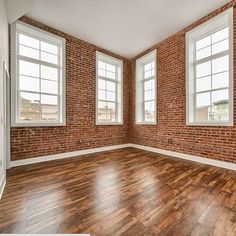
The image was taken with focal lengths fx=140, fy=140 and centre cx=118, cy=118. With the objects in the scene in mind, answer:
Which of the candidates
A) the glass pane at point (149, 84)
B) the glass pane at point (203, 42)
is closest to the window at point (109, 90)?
the glass pane at point (149, 84)

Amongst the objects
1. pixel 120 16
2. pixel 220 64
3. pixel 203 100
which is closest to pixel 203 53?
pixel 220 64

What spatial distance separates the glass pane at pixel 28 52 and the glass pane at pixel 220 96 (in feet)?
15.7

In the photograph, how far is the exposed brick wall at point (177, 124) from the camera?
328 cm

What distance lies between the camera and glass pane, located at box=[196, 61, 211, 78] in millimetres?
3691

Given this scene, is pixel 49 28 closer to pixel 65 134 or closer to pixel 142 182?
pixel 65 134

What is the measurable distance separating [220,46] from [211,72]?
0.63 metres

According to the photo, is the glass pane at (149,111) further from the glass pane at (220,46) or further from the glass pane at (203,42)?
the glass pane at (220,46)

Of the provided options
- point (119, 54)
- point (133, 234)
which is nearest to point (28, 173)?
point (133, 234)

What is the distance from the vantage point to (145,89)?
18.5 feet

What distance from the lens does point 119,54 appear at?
18.0 feet

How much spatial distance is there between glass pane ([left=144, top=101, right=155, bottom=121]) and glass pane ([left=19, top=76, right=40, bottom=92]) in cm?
373

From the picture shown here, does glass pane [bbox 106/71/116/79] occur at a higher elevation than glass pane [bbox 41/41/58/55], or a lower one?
lower

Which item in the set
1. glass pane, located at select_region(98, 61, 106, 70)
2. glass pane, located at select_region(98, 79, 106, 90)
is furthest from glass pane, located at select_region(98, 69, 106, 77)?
glass pane, located at select_region(98, 79, 106, 90)

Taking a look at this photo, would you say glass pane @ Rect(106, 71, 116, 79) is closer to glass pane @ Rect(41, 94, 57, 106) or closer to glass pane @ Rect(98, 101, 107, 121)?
glass pane @ Rect(98, 101, 107, 121)
